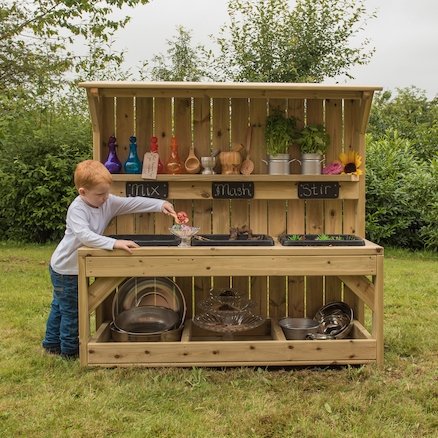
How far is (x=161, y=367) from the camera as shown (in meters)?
3.49

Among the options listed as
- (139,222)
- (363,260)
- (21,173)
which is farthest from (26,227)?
(363,260)

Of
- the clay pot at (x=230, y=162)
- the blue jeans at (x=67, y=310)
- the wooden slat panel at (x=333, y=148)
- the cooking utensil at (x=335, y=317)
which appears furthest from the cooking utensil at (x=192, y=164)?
the cooking utensil at (x=335, y=317)

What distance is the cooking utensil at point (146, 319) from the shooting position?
3902 millimetres

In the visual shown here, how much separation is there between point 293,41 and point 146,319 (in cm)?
827

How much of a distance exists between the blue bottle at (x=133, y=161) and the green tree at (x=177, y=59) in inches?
378

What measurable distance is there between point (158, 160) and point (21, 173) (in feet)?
17.1

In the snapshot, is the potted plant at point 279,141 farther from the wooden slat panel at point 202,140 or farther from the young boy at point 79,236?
the young boy at point 79,236

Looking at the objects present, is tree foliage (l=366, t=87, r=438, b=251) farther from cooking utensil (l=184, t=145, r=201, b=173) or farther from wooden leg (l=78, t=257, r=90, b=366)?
wooden leg (l=78, t=257, r=90, b=366)

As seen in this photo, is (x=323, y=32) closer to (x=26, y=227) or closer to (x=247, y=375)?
(x=26, y=227)

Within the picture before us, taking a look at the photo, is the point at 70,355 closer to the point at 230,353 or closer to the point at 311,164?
the point at 230,353

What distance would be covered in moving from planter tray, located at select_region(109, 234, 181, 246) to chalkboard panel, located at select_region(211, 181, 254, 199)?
0.42 m

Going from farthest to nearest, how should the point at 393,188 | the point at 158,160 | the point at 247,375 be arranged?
the point at 393,188, the point at 158,160, the point at 247,375

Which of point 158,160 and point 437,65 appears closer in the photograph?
point 158,160

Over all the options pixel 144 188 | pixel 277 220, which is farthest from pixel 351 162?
pixel 144 188
